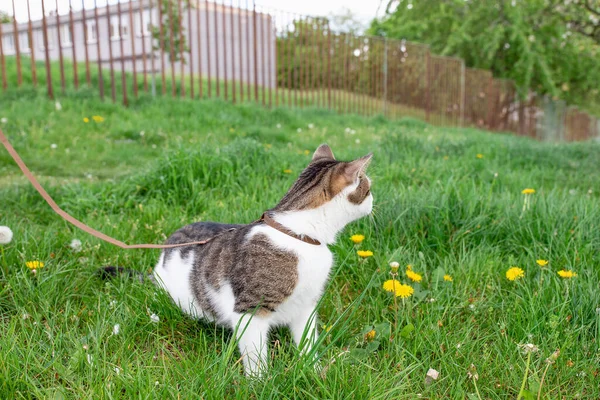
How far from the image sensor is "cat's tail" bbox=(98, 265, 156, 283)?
2248 millimetres

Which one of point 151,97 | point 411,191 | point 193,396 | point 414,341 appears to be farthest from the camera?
point 151,97

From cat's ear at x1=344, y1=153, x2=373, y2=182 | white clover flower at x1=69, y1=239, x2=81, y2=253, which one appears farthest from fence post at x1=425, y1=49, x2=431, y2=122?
cat's ear at x1=344, y1=153, x2=373, y2=182

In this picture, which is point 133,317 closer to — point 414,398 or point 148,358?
point 148,358

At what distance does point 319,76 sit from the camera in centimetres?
1061

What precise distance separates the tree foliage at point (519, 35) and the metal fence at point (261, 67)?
40.7 inches

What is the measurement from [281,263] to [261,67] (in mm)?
8843

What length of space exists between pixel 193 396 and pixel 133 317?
25.1 inches

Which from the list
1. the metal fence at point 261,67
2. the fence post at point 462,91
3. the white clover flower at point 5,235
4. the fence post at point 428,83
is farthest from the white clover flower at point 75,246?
the fence post at point 462,91

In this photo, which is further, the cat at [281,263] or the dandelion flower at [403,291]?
the dandelion flower at [403,291]

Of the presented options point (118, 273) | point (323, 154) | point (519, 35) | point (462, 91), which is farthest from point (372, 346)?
point (519, 35)

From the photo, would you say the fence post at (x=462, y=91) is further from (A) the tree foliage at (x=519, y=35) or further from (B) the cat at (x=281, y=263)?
(B) the cat at (x=281, y=263)

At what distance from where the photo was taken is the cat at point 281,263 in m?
1.71

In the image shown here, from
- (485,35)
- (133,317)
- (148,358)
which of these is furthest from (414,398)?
(485,35)

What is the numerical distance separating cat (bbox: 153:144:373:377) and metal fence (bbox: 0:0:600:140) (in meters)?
5.80
